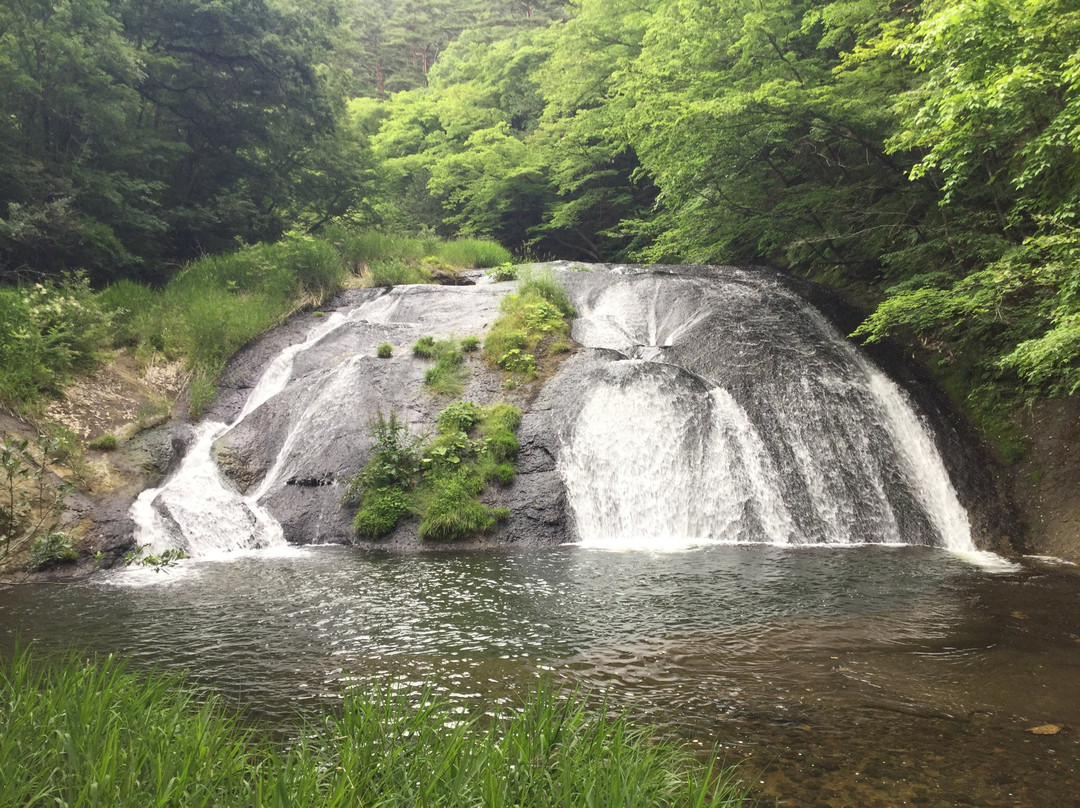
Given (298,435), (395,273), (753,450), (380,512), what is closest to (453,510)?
(380,512)

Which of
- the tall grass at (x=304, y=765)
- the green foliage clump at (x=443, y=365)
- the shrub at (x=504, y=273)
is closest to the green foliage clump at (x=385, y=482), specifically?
the green foliage clump at (x=443, y=365)

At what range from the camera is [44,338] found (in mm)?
9859

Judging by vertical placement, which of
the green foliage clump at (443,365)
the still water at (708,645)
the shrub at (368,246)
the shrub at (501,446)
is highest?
the shrub at (368,246)

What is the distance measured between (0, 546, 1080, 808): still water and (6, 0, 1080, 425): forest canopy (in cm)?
326

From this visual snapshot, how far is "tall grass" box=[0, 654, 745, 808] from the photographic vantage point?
1.99 meters

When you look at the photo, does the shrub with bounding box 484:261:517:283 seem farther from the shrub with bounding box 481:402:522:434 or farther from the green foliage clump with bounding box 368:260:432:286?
the shrub with bounding box 481:402:522:434

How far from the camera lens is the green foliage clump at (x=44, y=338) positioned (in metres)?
8.98

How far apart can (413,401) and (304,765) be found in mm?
8840

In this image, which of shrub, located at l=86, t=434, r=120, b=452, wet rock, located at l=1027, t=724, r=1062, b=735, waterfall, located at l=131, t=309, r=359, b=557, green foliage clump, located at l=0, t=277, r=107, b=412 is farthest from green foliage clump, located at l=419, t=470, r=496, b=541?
wet rock, located at l=1027, t=724, r=1062, b=735

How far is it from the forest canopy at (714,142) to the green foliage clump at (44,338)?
6.29 ft

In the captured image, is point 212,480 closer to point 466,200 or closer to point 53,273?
point 53,273

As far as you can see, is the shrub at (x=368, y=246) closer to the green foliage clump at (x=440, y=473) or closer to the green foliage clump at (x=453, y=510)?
the green foliage clump at (x=440, y=473)

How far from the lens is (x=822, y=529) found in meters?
8.47

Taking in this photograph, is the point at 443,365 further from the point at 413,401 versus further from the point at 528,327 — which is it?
the point at 528,327
